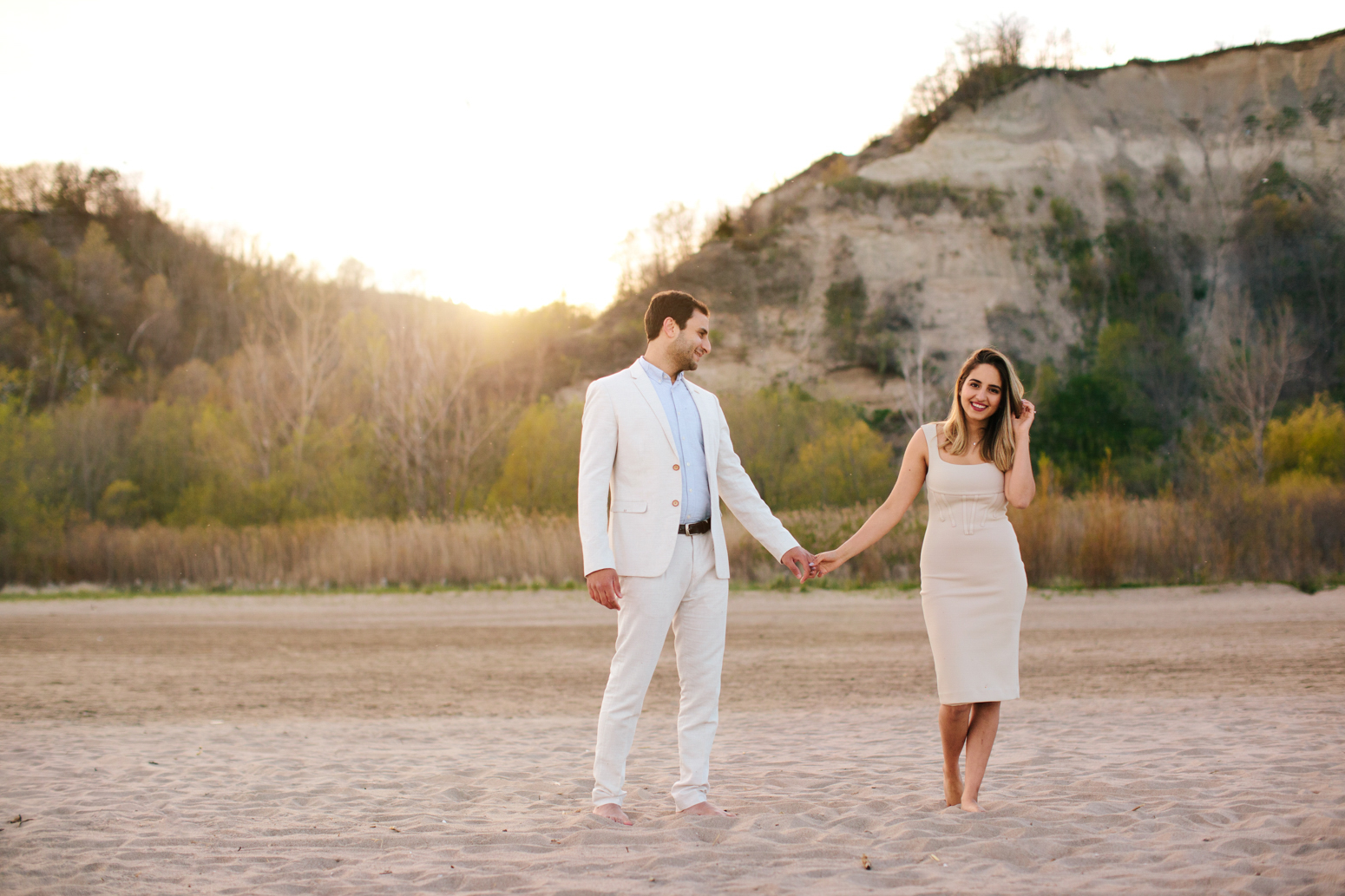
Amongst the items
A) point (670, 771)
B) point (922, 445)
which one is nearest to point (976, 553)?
point (922, 445)

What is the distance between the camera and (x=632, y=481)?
445cm

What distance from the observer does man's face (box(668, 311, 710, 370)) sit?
4.60m

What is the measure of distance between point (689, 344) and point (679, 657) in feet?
4.47

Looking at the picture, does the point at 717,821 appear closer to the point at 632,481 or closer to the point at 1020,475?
the point at 632,481

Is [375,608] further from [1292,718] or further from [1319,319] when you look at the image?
[1319,319]

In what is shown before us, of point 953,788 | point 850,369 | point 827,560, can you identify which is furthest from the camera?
point 850,369

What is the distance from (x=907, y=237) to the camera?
136 feet

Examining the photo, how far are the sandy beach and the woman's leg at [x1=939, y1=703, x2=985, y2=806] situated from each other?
14 centimetres

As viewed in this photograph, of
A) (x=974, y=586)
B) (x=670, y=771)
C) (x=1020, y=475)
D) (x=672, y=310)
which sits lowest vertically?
(x=670, y=771)

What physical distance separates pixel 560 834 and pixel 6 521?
93.0 feet

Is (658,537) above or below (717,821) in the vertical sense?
above

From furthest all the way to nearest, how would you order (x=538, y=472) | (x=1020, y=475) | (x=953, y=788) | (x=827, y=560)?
(x=538, y=472), (x=827, y=560), (x=953, y=788), (x=1020, y=475)

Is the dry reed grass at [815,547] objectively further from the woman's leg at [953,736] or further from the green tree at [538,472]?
the woman's leg at [953,736]

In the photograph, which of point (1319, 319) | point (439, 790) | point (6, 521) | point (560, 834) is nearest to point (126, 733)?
point (439, 790)
